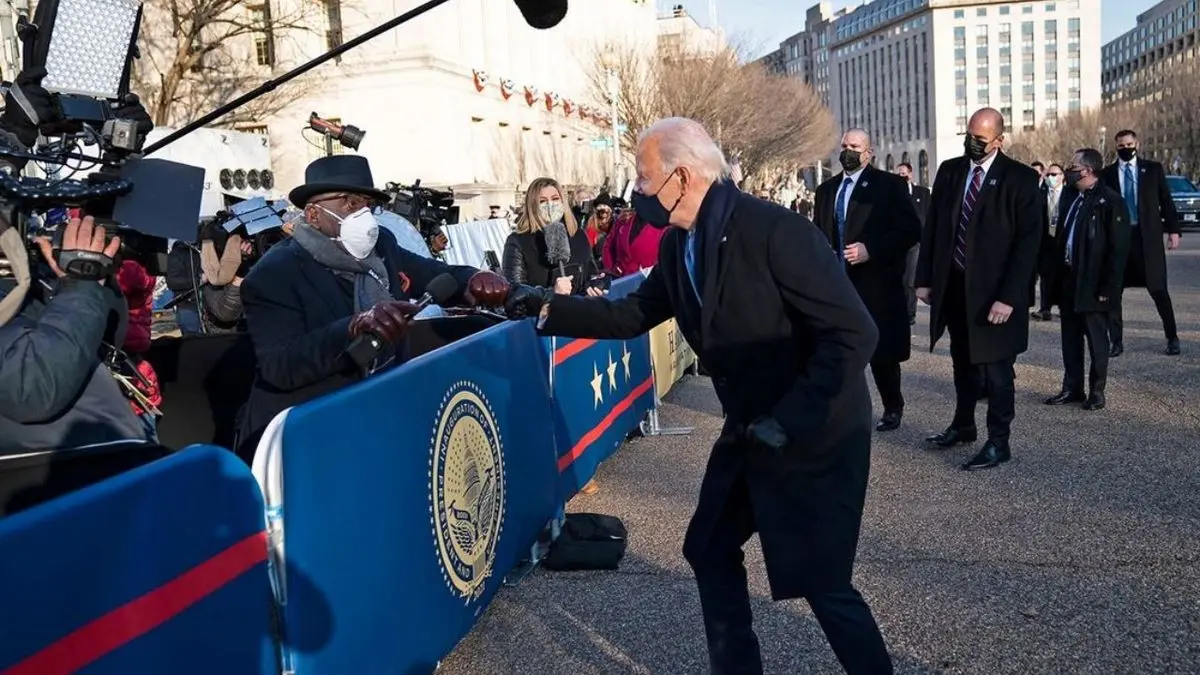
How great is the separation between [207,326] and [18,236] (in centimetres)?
606

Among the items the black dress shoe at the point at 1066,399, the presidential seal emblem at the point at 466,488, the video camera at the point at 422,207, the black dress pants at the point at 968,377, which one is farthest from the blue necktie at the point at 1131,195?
the presidential seal emblem at the point at 466,488

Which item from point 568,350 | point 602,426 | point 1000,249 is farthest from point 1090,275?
point 568,350

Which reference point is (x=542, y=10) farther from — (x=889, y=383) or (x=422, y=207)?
(x=422, y=207)

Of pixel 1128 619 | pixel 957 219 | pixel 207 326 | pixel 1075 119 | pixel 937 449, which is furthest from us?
pixel 1075 119

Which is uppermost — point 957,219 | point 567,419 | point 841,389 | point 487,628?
point 957,219

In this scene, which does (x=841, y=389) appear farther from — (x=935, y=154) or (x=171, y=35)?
(x=935, y=154)

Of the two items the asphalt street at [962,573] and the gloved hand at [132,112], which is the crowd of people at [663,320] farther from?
the asphalt street at [962,573]

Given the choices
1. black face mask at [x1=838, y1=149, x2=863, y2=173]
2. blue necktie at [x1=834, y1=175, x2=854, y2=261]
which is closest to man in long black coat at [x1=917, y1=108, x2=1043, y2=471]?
blue necktie at [x1=834, y1=175, x2=854, y2=261]

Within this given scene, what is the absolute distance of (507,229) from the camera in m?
23.6

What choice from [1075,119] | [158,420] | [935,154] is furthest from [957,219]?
[935,154]

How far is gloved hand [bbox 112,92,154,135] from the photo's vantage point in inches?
142

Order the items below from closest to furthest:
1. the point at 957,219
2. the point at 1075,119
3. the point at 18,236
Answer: the point at 18,236 → the point at 957,219 → the point at 1075,119

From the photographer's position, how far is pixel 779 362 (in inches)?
117

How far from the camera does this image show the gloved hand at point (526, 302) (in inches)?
144
